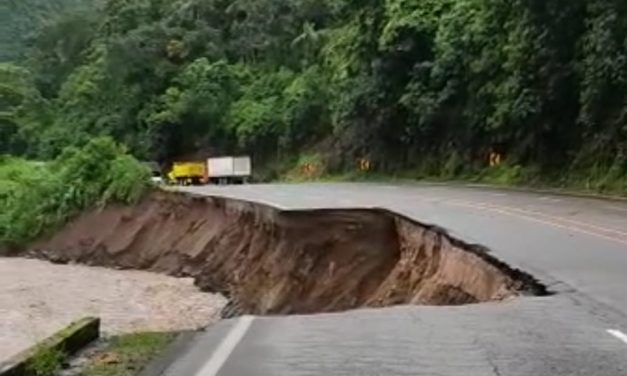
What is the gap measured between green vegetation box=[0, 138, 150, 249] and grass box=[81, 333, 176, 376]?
3823 cm

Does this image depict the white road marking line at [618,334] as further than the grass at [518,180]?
No

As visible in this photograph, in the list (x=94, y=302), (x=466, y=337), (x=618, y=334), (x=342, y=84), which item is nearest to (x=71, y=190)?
(x=342, y=84)

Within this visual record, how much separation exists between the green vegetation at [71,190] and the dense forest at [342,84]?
14.0 meters

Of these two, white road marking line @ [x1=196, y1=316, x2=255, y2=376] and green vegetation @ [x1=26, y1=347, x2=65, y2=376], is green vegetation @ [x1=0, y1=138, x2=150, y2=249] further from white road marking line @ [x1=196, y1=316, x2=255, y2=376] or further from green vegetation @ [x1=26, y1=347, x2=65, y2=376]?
green vegetation @ [x1=26, y1=347, x2=65, y2=376]

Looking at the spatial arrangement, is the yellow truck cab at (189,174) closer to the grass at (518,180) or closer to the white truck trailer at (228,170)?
the white truck trailer at (228,170)

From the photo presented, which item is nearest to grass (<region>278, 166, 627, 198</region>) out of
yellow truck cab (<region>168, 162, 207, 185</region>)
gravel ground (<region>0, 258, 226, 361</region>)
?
gravel ground (<region>0, 258, 226, 361</region>)

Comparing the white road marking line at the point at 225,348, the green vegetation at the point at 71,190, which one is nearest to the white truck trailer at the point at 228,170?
the green vegetation at the point at 71,190

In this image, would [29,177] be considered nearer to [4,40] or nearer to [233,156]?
[233,156]

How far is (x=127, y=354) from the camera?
36.6ft

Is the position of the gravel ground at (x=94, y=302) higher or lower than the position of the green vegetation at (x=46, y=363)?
lower

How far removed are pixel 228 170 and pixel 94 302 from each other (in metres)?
43.0

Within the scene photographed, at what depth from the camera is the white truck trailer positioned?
→ 73.2 meters

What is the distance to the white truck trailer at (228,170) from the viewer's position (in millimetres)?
73188

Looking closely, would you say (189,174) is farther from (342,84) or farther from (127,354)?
(127,354)
